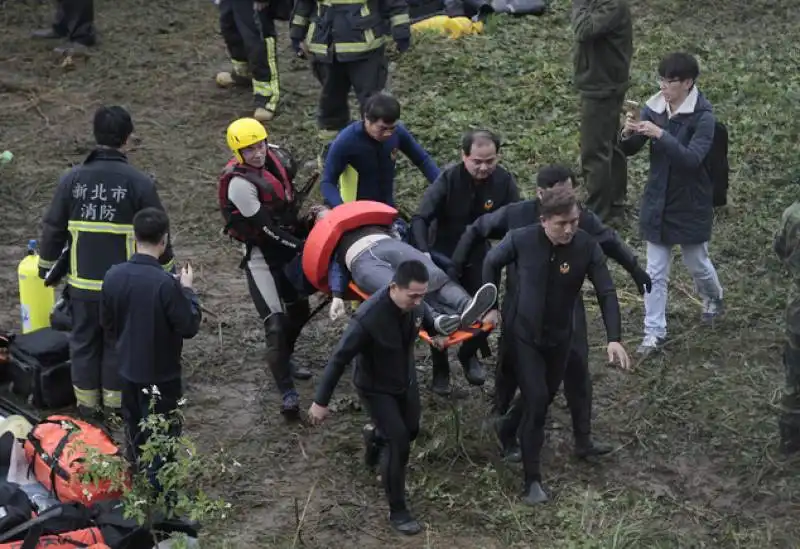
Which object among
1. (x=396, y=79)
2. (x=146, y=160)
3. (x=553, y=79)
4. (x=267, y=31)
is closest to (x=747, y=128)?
(x=553, y=79)

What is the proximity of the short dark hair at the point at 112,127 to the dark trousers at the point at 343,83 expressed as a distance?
3.30 meters

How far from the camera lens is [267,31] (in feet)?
41.7

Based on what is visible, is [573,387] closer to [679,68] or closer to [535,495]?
[535,495]

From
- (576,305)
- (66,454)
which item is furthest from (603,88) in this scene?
(66,454)

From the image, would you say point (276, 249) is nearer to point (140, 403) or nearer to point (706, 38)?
point (140, 403)

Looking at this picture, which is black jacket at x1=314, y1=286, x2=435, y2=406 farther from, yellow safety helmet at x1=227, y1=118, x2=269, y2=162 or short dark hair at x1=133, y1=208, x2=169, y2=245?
yellow safety helmet at x1=227, y1=118, x2=269, y2=162

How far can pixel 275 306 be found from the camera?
8.27m

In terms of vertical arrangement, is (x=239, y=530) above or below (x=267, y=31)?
below

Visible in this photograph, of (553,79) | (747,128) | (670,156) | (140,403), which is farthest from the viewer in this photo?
(553,79)

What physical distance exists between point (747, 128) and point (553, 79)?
214 centimetres

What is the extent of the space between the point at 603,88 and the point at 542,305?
369cm

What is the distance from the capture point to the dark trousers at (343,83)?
1106cm

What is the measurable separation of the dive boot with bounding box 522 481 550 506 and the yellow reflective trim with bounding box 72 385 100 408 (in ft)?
9.27

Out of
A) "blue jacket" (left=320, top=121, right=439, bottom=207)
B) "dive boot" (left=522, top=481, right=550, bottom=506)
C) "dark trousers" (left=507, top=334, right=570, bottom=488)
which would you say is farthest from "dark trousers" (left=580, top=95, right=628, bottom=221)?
"dive boot" (left=522, top=481, right=550, bottom=506)
